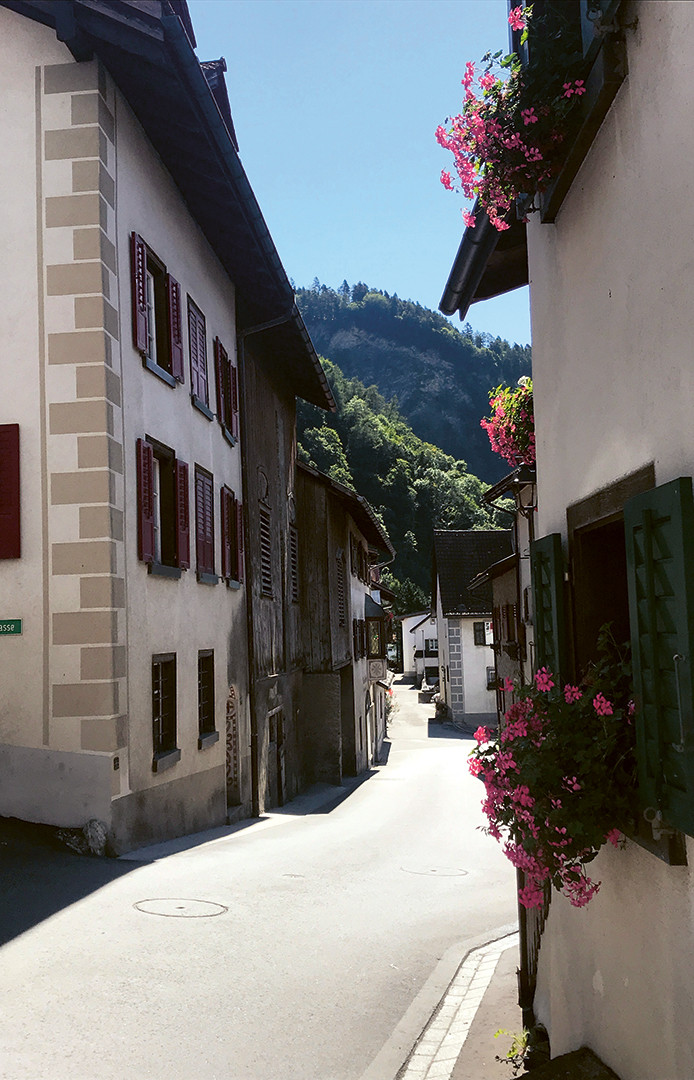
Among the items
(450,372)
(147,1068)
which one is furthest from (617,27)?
(450,372)

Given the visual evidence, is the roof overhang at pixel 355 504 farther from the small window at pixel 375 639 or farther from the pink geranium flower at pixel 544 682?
the pink geranium flower at pixel 544 682

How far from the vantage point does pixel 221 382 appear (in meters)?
16.5

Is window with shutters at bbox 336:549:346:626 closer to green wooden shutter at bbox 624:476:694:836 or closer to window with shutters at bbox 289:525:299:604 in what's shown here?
window with shutters at bbox 289:525:299:604

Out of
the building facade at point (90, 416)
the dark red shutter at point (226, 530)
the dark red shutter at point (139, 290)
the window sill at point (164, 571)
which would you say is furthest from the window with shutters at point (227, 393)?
the dark red shutter at point (139, 290)

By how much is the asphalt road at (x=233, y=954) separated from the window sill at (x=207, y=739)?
1.49 m

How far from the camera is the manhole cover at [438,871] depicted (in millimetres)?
11742

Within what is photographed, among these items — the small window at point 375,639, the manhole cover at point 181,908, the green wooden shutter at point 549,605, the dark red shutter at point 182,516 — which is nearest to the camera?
the green wooden shutter at point 549,605

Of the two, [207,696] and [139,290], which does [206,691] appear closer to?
[207,696]

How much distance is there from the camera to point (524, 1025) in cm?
634

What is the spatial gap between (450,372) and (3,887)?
→ 175 metres

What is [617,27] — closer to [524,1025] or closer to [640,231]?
[640,231]

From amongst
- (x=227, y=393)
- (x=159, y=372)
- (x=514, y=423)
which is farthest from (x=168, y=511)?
(x=514, y=423)

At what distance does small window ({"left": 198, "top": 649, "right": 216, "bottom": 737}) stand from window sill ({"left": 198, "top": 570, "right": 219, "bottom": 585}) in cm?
98

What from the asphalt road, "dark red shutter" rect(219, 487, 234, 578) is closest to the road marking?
the asphalt road
